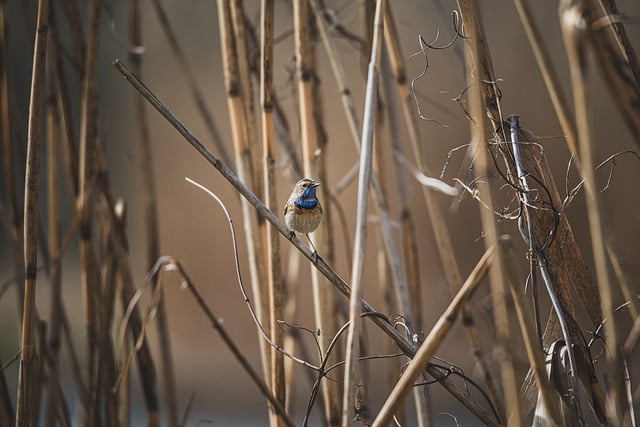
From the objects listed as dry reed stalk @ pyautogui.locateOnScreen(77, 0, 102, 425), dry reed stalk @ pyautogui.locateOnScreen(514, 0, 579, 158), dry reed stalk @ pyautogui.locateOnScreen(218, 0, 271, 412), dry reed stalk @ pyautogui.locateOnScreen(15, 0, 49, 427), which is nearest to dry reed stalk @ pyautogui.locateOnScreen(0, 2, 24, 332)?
dry reed stalk @ pyautogui.locateOnScreen(77, 0, 102, 425)

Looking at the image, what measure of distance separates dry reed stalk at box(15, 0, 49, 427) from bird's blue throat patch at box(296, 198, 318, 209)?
19.7 inches

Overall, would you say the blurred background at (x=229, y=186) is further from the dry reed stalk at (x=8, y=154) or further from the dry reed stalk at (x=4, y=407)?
the dry reed stalk at (x=4, y=407)

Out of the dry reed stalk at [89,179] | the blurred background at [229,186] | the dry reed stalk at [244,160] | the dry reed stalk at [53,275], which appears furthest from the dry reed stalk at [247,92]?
the blurred background at [229,186]

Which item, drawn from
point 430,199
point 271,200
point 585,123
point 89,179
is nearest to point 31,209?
point 89,179

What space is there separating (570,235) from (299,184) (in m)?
0.57

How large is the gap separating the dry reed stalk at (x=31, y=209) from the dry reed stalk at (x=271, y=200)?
0.35 m

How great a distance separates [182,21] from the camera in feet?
12.2

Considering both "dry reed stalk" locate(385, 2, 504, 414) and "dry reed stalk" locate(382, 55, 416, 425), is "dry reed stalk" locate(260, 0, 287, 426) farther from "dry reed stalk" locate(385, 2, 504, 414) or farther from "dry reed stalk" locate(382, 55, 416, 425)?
"dry reed stalk" locate(382, 55, 416, 425)

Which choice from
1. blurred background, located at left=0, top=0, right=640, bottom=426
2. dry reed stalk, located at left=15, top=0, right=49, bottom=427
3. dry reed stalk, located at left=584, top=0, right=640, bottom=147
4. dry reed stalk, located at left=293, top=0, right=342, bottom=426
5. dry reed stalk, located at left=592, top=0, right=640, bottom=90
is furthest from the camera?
blurred background, located at left=0, top=0, right=640, bottom=426

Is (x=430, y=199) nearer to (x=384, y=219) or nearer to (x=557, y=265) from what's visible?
(x=384, y=219)

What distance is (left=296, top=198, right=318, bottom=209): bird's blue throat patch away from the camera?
1.47 meters

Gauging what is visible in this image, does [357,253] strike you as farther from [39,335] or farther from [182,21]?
[182,21]

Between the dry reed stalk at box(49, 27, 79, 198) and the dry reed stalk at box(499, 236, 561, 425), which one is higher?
the dry reed stalk at box(49, 27, 79, 198)

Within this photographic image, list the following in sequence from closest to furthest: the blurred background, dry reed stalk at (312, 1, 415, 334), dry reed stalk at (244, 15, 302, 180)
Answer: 1. dry reed stalk at (312, 1, 415, 334)
2. dry reed stalk at (244, 15, 302, 180)
3. the blurred background
